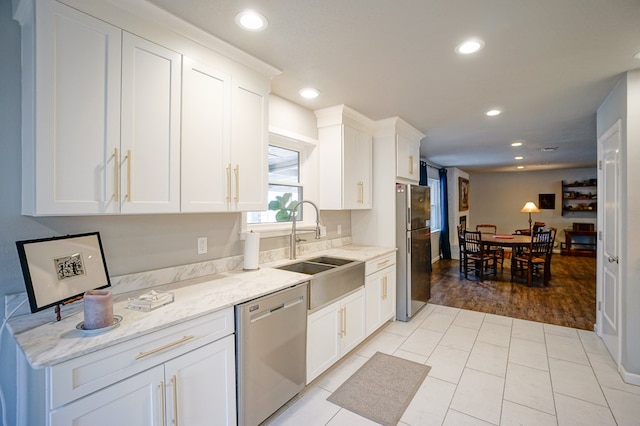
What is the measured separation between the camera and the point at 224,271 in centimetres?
230

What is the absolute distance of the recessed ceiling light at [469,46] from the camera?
6.32 feet

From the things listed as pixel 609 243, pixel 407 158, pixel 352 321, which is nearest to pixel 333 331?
pixel 352 321

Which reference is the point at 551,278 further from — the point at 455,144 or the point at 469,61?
the point at 469,61

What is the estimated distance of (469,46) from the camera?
1.98 metres

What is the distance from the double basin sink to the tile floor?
2.19 ft

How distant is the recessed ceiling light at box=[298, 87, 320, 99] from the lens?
2689 millimetres

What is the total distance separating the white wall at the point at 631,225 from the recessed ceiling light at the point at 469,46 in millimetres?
1435

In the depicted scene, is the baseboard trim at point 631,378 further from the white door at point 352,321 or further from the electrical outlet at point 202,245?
the electrical outlet at point 202,245

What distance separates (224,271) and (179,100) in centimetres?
124

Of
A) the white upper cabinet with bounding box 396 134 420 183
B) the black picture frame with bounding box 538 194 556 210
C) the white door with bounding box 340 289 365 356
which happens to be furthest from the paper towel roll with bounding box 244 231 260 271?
the black picture frame with bounding box 538 194 556 210

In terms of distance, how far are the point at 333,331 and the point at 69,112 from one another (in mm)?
2220

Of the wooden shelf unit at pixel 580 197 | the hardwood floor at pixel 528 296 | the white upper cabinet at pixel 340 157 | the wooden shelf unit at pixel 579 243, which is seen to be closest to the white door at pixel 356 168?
the white upper cabinet at pixel 340 157

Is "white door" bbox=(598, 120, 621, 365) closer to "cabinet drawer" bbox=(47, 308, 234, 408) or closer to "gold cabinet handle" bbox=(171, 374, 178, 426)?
"cabinet drawer" bbox=(47, 308, 234, 408)

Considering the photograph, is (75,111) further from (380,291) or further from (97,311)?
(380,291)
